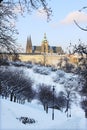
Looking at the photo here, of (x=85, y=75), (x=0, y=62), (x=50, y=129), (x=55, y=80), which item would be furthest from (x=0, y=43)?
(x=55, y=80)

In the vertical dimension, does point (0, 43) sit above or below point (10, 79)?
above

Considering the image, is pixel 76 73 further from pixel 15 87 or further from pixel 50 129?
pixel 15 87

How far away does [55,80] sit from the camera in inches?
6663

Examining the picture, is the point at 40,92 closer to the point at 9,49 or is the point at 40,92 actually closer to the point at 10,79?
the point at 10,79

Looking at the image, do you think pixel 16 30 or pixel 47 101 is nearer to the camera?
pixel 16 30

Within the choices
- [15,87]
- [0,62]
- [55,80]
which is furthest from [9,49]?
[55,80]

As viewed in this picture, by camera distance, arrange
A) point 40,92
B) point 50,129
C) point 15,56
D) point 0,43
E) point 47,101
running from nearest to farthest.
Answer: point 0,43
point 15,56
point 50,129
point 47,101
point 40,92

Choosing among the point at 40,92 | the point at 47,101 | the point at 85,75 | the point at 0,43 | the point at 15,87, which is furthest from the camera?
the point at 40,92

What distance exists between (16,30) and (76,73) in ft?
39.3

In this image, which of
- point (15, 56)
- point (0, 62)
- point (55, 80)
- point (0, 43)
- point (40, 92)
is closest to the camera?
point (0, 43)

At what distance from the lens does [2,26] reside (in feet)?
53.0

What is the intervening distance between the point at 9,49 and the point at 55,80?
15345 centimetres

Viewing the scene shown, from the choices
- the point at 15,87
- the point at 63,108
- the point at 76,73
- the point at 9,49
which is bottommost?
the point at 63,108

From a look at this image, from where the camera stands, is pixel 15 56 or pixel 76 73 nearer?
pixel 15 56
